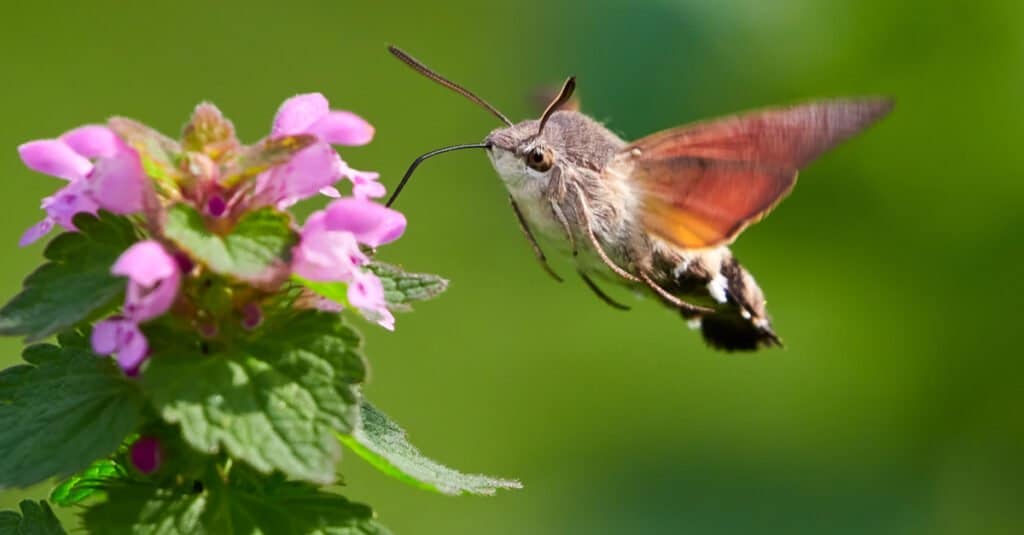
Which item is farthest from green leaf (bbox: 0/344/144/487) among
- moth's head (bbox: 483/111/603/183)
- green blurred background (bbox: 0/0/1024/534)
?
green blurred background (bbox: 0/0/1024/534)

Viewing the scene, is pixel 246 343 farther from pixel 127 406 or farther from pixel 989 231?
pixel 989 231

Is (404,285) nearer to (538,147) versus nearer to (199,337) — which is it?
(199,337)

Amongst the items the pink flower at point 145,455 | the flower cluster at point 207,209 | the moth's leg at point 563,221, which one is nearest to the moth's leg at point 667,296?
the moth's leg at point 563,221

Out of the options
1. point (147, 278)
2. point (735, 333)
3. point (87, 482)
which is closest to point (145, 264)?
point (147, 278)

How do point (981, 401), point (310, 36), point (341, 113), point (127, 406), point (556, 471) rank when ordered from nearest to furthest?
point (127, 406)
point (341, 113)
point (981, 401)
point (556, 471)
point (310, 36)

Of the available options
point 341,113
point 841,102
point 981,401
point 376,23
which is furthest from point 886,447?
point 341,113

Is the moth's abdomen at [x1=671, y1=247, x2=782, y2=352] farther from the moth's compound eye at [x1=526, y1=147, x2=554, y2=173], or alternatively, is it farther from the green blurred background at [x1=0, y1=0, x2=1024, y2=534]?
the green blurred background at [x1=0, y1=0, x2=1024, y2=534]
